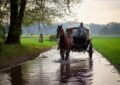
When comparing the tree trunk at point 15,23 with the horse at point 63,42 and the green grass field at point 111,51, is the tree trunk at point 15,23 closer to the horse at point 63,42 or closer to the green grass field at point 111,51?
the green grass field at point 111,51

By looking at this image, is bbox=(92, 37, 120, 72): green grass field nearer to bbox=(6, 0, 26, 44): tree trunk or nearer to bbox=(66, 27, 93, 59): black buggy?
bbox=(66, 27, 93, 59): black buggy

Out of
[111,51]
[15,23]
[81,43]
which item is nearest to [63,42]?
[81,43]

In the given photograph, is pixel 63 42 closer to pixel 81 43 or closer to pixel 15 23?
pixel 81 43

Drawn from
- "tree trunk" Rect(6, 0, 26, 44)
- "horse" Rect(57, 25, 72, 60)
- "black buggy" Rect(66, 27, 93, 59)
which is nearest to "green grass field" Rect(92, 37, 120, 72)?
"black buggy" Rect(66, 27, 93, 59)

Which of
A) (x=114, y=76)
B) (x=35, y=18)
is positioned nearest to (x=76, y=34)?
(x=35, y=18)

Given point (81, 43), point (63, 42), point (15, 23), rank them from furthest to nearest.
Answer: point (15, 23) → point (81, 43) → point (63, 42)

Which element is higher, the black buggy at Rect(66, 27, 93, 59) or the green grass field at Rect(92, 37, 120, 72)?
the black buggy at Rect(66, 27, 93, 59)

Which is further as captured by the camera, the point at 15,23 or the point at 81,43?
the point at 15,23

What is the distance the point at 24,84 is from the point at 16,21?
23.5 m

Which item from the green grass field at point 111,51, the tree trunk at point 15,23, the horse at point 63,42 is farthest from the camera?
the tree trunk at point 15,23

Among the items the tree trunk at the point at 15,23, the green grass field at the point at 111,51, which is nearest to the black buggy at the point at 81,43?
the green grass field at the point at 111,51

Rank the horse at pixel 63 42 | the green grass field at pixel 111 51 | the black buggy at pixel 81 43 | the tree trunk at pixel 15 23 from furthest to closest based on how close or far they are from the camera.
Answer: the tree trunk at pixel 15 23 → the black buggy at pixel 81 43 → the horse at pixel 63 42 → the green grass field at pixel 111 51

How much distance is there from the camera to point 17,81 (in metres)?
18.0

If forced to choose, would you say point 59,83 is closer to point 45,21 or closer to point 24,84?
point 24,84
